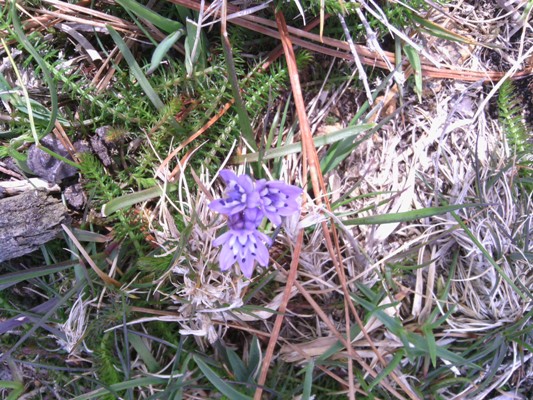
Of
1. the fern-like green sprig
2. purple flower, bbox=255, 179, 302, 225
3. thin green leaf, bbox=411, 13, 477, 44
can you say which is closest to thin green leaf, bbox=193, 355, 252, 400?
purple flower, bbox=255, 179, 302, 225

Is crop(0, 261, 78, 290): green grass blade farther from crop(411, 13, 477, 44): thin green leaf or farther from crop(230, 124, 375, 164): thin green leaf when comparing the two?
crop(411, 13, 477, 44): thin green leaf

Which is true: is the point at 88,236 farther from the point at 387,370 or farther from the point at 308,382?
the point at 387,370

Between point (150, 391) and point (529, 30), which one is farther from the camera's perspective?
point (529, 30)

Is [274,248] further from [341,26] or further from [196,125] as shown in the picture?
[341,26]

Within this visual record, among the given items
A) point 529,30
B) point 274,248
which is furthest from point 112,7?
point 529,30

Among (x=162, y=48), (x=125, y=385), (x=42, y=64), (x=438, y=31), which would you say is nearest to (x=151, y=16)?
(x=162, y=48)

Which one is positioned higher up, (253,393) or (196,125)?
(196,125)
